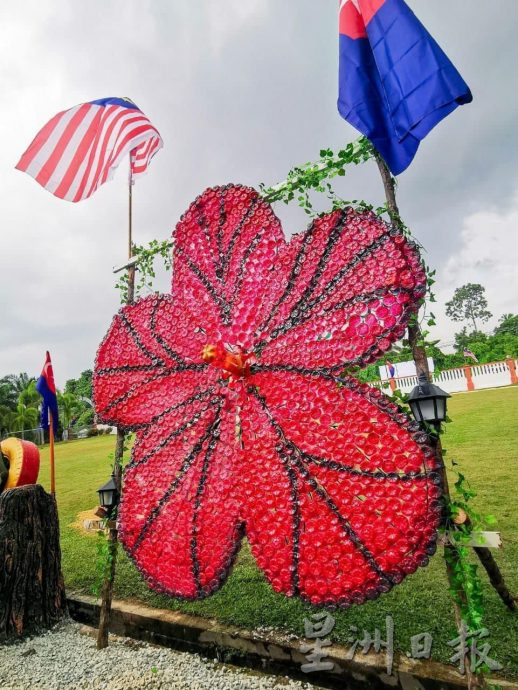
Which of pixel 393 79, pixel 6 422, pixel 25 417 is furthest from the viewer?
pixel 25 417

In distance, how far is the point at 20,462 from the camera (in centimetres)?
406

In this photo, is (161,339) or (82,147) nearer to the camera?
(161,339)

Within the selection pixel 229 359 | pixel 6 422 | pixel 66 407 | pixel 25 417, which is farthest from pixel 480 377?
pixel 6 422

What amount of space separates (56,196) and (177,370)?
6.58 ft

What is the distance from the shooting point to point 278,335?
260 centimetres

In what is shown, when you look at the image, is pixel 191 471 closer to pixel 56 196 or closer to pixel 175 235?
pixel 175 235

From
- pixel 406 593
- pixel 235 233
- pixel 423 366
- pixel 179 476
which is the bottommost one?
pixel 406 593

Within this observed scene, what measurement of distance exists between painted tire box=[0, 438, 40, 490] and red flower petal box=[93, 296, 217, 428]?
129 centimetres

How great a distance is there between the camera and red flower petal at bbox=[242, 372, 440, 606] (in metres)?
2.03

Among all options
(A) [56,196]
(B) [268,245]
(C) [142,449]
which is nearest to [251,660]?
(C) [142,449]

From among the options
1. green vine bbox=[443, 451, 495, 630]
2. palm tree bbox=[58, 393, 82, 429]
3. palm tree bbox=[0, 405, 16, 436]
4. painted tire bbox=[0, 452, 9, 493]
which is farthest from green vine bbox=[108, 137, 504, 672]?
palm tree bbox=[58, 393, 82, 429]

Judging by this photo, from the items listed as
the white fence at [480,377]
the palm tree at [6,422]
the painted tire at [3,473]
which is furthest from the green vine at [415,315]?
the palm tree at [6,422]

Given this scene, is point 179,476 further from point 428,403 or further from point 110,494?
point 428,403

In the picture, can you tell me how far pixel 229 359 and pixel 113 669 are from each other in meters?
2.24
